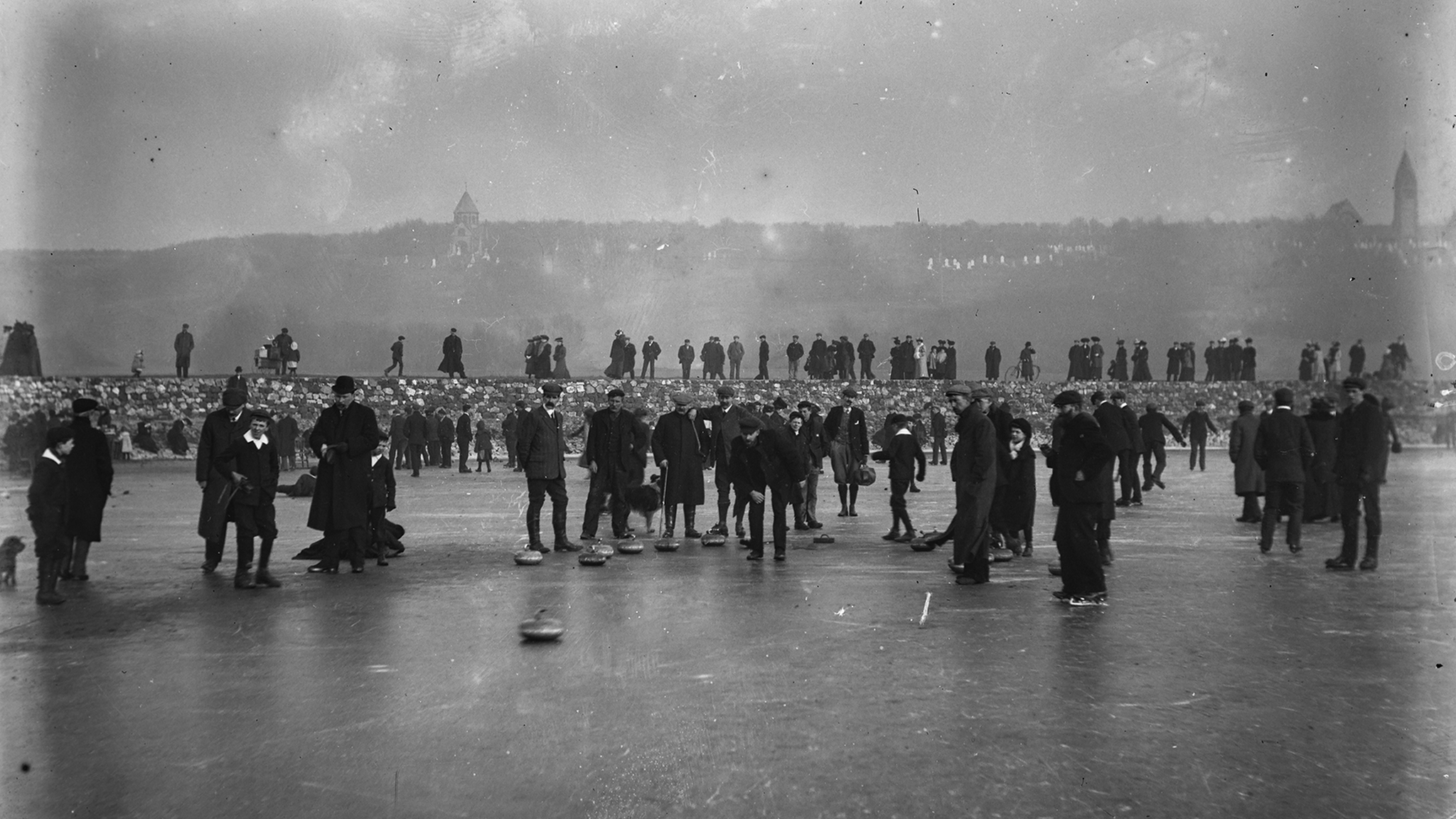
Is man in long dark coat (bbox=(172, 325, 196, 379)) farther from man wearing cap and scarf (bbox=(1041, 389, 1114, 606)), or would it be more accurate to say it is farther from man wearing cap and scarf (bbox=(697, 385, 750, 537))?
man wearing cap and scarf (bbox=(1041, 389, 1114, 606))

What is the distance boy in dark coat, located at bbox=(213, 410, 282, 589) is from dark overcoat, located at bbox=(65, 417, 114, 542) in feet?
2.83

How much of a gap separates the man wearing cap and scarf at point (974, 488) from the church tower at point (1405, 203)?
51.9ft

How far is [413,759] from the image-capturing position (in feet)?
14.0

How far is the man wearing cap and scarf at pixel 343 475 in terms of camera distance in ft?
30.9

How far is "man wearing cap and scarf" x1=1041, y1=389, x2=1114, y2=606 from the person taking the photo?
26.2ft

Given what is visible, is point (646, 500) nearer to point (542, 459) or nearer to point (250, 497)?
point (542, 459)

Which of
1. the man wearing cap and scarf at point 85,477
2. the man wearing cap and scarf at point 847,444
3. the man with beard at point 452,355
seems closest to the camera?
the man wearing cap and scarf at point 85,477

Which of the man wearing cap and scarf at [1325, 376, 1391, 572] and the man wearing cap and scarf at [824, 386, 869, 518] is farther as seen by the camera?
→ the man wearing cap and scarf at [824, 386, 869, 518]

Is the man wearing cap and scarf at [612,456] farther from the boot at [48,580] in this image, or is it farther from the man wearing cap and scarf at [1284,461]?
the man wearing cap and scarf at [1284,461]

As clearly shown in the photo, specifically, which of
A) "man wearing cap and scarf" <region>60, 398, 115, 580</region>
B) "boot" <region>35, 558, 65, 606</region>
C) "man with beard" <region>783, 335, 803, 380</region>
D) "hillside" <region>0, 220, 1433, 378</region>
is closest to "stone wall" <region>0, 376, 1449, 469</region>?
"man with beard" <region>783, 335, 803, 380</region>

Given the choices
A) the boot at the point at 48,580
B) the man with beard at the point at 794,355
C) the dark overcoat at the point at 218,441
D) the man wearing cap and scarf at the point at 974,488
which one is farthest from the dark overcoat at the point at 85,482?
the man with beard at the point at 794,355

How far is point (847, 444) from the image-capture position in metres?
15.4

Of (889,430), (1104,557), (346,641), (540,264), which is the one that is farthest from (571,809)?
(540,264)

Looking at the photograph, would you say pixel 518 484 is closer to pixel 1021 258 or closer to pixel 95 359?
pixel 95 359
